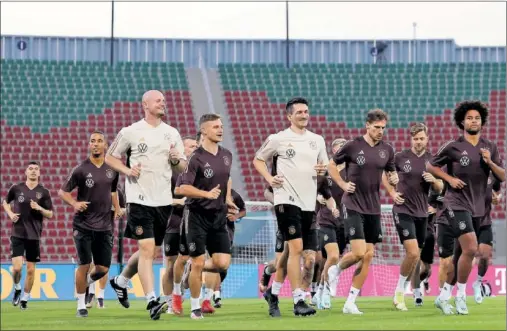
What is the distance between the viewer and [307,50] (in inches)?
2036

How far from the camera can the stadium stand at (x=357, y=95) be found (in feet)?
129

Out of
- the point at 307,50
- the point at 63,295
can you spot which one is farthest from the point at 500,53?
the point at 63,295

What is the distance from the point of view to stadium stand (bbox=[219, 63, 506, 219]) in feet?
129

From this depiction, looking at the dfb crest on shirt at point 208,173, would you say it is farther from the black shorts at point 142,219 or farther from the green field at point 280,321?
the green field at point 280,321

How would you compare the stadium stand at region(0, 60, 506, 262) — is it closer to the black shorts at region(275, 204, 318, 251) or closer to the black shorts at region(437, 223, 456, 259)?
the black shorts at region(437, 223, 456, 259)

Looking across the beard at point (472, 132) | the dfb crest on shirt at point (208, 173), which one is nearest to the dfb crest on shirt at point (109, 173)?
the dfb crest on shirt at point (208, 173)

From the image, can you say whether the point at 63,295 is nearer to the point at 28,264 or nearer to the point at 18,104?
the point at 28,264

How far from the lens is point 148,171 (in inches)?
522

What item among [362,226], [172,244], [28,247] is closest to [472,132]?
[362,226]

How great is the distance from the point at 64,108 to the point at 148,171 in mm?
26614

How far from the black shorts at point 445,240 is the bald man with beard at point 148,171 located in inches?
170

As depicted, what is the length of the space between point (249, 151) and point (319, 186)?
23145mm

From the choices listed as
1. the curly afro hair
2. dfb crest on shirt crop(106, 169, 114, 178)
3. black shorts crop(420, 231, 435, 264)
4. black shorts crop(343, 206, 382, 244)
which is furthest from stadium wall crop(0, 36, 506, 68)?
the curly afro hair

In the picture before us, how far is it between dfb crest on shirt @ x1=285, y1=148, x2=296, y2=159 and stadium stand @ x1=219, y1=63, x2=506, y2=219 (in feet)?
76.4
